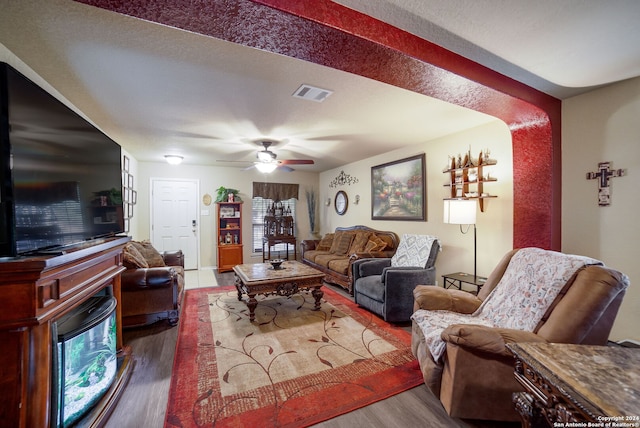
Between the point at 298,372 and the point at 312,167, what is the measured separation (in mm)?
4808

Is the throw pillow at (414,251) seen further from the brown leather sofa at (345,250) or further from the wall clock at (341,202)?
Answer: the wall clock at (341,202)

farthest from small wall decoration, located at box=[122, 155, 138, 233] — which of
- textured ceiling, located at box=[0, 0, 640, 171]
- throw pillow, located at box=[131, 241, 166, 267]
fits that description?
throw pillow, located at box=[131, 241, 166, 267]

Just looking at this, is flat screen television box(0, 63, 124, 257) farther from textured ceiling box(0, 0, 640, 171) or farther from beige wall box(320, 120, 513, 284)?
beige wall box(320, 120, 513, 284)

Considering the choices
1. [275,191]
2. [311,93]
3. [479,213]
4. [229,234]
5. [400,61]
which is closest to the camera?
[400,61]

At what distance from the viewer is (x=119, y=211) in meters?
2.43

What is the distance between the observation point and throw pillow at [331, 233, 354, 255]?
4.96m

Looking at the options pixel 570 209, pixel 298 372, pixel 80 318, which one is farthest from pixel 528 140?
pixel 80 318

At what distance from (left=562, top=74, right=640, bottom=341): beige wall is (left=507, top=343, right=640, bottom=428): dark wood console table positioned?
1905mm

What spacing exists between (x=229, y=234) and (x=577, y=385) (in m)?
6.01

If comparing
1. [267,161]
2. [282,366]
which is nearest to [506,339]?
[282,366]

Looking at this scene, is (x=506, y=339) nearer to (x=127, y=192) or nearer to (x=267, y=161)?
(x=267, y=161)

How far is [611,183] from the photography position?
7.43 feet

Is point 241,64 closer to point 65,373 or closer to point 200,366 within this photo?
point 65,373

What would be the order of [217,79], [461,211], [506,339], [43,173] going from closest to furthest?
1. [43,173]
2. [506,339]
3. [217,79]
4. [461,211]
